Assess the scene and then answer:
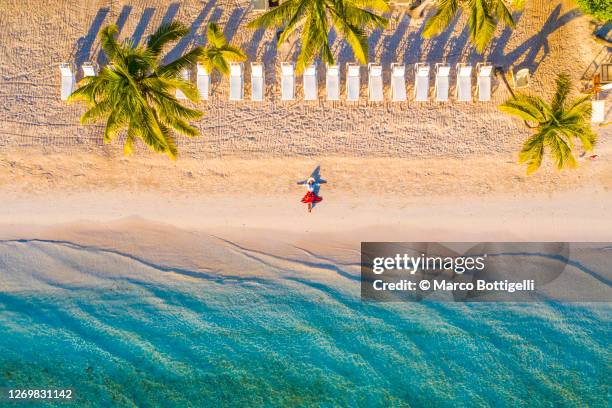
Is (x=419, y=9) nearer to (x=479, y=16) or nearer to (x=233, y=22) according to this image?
(x=479, y=16)

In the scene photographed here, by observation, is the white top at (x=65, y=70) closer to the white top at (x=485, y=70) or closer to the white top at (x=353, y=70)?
the white top at (x=353, y=70)

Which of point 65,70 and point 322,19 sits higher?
point 322,19

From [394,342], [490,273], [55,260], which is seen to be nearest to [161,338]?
[55,260]

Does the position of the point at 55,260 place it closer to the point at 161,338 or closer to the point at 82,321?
the point at 82,321

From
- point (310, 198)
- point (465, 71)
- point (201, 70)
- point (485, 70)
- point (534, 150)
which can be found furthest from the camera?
point (310, 198)

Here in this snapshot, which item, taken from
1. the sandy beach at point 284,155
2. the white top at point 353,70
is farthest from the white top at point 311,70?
the white top at point 353,70

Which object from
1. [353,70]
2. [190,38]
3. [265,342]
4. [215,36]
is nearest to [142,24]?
[190,38]

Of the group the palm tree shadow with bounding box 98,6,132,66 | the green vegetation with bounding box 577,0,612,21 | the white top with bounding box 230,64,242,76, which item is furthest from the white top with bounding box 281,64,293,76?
the green vegetation with bounding box 577,0,612,21
